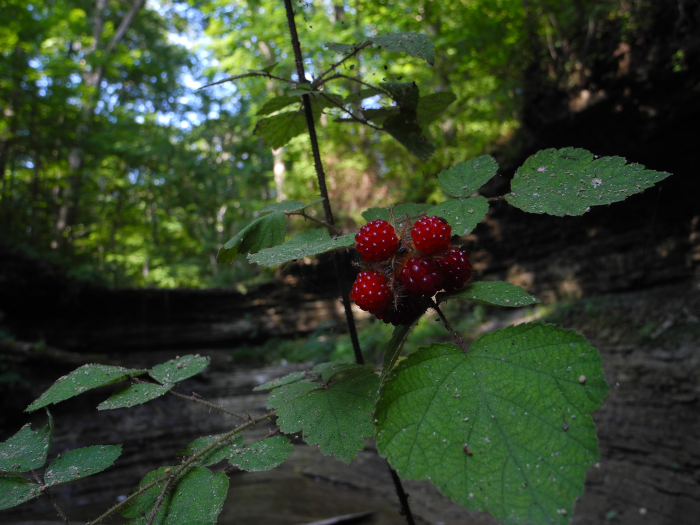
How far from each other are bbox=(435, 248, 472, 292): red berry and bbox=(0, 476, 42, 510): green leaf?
56 centimetres

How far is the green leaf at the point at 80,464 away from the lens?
1.67 feet

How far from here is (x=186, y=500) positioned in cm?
49

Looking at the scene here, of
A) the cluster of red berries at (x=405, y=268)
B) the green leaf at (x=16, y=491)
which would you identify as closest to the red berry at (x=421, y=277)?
the cluster of red berries at (x=405, y=268)

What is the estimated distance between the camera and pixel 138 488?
1.78ft

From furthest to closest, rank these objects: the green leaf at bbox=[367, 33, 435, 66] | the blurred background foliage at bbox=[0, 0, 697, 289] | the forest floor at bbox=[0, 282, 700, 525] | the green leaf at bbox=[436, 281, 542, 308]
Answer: the blurred background foliage at bbox=[0, 0, 697, 289] → the forest floor at bbox=[0, 282, 700, 525] → the green leaf at bbox=[367, 33, 435, 66] → the green leaf at bbox=[436, 281, 542, 308]

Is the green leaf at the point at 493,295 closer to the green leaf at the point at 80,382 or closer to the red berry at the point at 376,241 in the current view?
the red berry at the point at 376,241

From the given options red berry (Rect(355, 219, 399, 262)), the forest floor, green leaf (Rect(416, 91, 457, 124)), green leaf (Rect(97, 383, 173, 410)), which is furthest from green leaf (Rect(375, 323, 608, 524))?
the forest floor

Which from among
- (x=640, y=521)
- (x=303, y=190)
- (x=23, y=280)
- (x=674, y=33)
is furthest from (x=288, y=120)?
(x=303, y=190)

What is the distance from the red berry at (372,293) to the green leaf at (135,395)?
32 centimetres

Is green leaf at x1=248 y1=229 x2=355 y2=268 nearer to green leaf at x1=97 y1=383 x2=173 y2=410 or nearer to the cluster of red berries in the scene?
the cluster of red berries

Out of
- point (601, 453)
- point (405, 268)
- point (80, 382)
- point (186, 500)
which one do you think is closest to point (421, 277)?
point (405, 268)

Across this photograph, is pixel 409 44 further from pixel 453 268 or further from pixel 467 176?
pixel 453 268

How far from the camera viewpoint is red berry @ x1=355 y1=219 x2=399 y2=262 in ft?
1.66

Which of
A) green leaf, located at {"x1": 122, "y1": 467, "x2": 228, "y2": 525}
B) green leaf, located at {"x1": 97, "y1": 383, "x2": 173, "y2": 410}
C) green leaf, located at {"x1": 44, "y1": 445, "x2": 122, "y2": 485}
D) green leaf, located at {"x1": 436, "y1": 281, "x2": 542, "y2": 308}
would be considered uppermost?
green leaf, located at {"x1": 436, "y1": 281, "x2": 542, "y2": 308}
